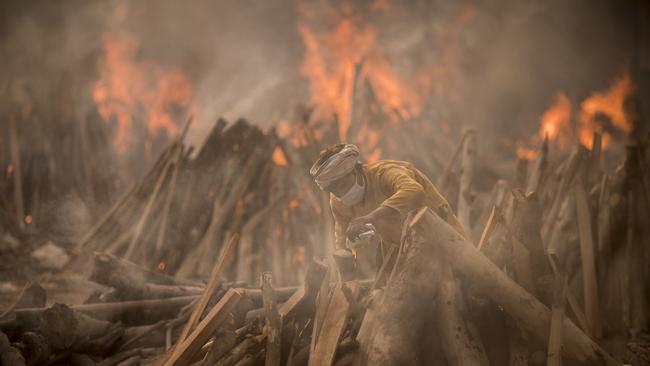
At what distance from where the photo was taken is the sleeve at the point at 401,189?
9.39 feet

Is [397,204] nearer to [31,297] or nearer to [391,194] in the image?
[391,194]

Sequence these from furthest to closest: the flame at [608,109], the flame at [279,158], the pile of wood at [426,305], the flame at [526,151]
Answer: the flame at [608,109]
the flame at [526,151]
the flame at [279,158]
the pile of wood at [426,305]

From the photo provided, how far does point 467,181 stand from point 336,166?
2941mm

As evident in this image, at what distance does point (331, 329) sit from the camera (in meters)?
2.45

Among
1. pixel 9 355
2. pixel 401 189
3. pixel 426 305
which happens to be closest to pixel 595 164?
pixel 401 189

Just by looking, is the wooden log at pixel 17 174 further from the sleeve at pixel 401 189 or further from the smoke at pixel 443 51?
the sleeve at pixel 401 189

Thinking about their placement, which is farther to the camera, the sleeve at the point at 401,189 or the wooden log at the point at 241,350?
the sleeve at the point at 401,189

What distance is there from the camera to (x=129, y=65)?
42.8 feet

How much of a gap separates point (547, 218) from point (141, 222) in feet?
17.3

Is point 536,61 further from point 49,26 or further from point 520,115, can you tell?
point 49,26

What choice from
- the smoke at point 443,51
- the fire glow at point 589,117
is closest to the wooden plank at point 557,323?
the smoke at point 443,51

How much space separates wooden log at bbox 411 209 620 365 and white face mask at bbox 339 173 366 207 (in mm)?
1001

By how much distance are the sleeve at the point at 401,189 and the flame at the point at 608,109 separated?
1455 centimetres

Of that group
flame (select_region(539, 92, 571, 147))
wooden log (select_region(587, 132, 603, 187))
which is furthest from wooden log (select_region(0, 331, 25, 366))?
flame (select_region(539, 92, 571, 147))
